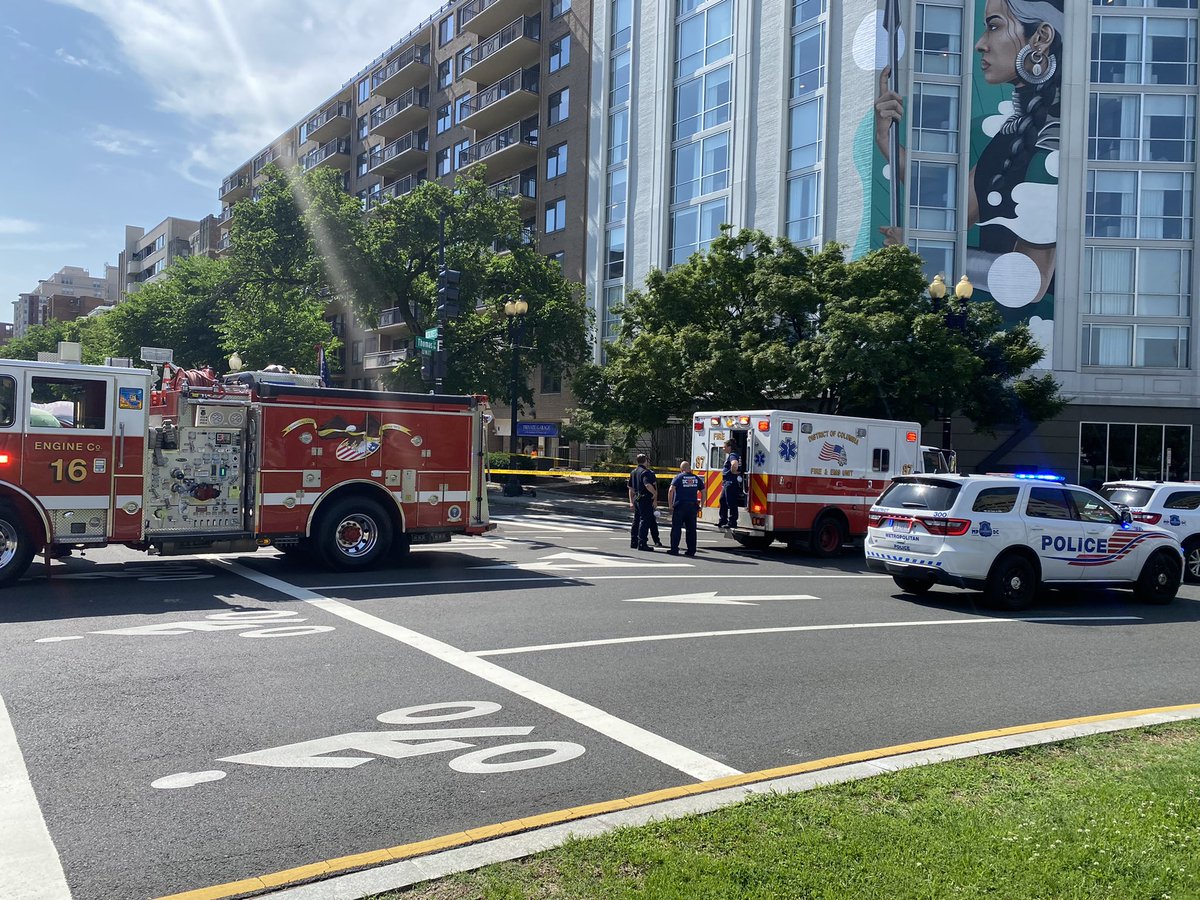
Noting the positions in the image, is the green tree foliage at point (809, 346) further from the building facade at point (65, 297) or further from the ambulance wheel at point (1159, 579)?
the building facade at point (65, 297)

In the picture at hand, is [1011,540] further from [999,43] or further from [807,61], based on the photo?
[999,43]

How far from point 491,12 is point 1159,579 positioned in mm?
45557

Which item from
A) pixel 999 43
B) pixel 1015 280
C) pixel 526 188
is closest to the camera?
pixel 1015 280

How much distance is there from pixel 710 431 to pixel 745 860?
50.2 feet

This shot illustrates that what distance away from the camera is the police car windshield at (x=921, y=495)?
1199 cm

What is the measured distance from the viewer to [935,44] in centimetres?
3412

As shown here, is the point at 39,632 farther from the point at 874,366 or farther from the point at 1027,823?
the point at 874,366

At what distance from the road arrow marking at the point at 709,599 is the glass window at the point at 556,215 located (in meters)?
36.0

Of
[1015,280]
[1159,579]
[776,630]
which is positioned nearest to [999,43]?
[1015,280]

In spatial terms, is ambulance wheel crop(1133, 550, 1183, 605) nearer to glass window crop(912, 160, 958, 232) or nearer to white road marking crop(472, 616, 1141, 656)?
white road marking crop(472, 616, 1141, 656)

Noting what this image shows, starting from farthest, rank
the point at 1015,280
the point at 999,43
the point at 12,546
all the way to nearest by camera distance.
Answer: the point at 999,43 → the point at 1015,280 → the point at 12,546

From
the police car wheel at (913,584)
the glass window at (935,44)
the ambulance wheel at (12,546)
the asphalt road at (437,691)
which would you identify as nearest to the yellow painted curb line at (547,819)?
the asphalt road at (437,691)

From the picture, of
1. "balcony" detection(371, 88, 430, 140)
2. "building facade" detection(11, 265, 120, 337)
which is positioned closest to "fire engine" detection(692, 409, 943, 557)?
"balcony" detection(371, 88, 430, 140)

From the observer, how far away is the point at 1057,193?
33969 mm
